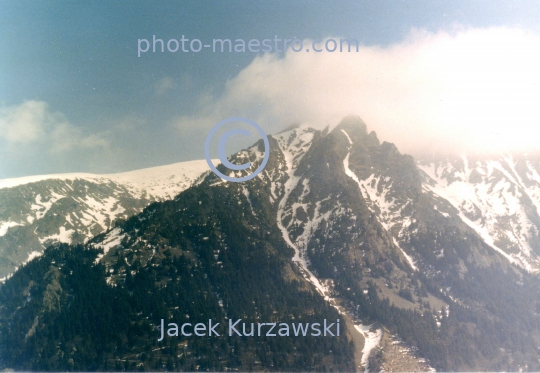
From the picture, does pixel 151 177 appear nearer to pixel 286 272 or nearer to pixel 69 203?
pixel 286 272

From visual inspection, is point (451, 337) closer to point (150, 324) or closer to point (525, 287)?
point (525, 287)

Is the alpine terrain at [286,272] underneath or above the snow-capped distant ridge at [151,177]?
underneath

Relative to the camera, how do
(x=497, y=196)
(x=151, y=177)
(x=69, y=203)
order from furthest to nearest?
(x=69, y=203) → (x=497, y=196) → (x=151, y=177)

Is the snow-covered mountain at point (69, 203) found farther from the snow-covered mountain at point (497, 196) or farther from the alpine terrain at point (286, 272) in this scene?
the snow-covered mountain at point (497, 196)

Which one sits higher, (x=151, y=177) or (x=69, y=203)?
(x=69, y=203)

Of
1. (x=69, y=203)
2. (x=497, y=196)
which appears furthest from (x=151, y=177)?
(x=497, y=196)

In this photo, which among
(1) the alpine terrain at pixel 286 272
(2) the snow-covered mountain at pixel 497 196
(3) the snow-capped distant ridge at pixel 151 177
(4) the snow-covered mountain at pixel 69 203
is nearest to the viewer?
(1) the alpine terrain at pixel 286 272

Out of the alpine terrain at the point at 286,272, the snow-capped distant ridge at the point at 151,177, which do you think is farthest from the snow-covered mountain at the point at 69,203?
the alpine terrain at the point at 286,272
